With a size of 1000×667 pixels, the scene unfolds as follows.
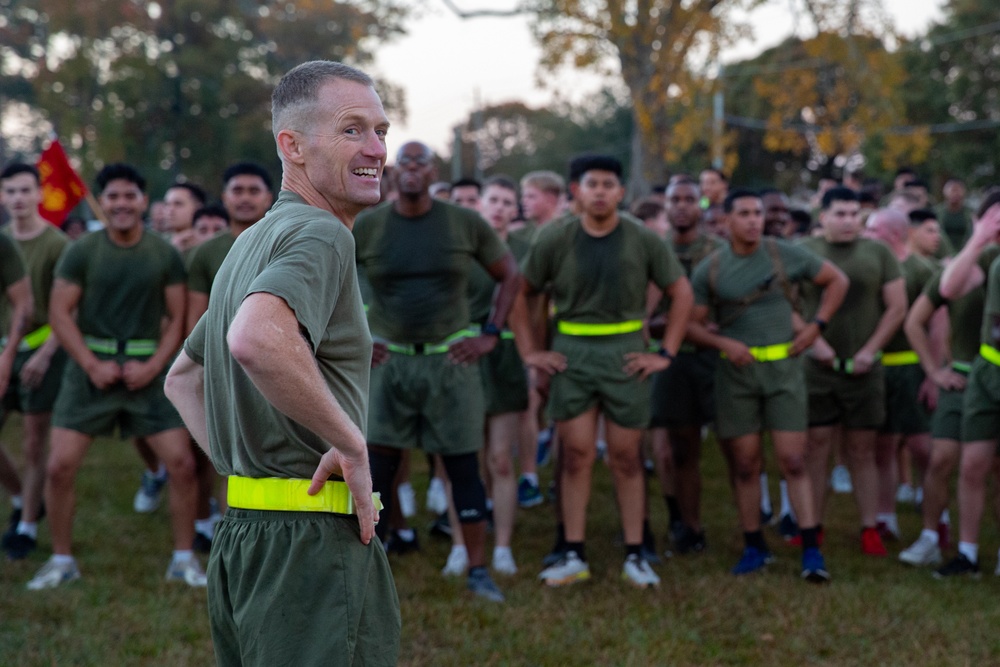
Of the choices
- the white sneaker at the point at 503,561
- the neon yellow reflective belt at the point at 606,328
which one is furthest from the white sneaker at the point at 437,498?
the neon yellow reflective belt at the point at 606,328

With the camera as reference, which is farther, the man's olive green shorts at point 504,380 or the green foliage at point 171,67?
the green foliage at point 171,67

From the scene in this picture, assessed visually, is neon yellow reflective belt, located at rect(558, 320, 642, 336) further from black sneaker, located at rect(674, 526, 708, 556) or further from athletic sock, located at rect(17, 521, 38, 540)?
athletic sock, located at rect(17, 521, 38, 540)

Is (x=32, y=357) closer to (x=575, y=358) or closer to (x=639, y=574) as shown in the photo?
(x=575, y=358)

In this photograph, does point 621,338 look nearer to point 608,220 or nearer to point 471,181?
point 608,220

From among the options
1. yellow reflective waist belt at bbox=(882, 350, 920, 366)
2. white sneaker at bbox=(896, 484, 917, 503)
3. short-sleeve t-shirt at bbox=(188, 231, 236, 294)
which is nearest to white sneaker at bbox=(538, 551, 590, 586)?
short-sleeve t-shirt at bbox=(188, 231, 236, 294)

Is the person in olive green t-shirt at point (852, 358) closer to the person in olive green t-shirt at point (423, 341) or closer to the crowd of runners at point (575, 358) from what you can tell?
the crowd of runners at point (575, 358)

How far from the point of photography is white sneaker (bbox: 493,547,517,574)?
7.01 metres

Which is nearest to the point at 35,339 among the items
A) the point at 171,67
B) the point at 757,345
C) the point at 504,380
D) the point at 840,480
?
the point at 504,380

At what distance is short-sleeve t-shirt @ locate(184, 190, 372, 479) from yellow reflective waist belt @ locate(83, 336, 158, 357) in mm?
4228

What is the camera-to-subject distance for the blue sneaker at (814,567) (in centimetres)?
677

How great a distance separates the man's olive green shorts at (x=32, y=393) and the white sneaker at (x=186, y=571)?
1.67 metres

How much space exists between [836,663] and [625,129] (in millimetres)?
51184

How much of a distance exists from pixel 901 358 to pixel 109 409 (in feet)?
18.3

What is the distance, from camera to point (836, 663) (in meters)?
5.36
